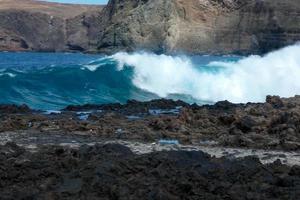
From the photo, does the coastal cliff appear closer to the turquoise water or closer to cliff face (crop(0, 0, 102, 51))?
cliff face (crop(0, 0, 102, 51))

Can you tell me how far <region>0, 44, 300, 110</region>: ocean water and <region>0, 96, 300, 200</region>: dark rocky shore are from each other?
8.37 m

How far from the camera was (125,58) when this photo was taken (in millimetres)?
32906

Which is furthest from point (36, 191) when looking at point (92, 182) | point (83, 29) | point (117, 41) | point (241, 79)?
point (83, 29)

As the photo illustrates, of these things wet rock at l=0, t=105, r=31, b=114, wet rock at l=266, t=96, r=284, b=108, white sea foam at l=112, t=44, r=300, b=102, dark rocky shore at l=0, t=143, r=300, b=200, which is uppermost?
dark rocky shore at l=0, t=143, r=300, b=200

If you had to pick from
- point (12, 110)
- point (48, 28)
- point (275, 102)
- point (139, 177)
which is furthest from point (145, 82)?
point (48, 28)

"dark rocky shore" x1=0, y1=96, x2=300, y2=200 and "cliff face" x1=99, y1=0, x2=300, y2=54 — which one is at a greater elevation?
"dark rocky shore" x1=0, y1=96, x2=300, y2=200

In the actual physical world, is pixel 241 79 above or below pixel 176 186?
below

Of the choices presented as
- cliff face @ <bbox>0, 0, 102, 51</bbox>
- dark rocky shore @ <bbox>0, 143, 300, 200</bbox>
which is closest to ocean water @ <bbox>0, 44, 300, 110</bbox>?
dark rocky shore @ <bbox>0, 143, 300, 200</bbox>

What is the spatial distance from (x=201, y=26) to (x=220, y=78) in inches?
2445

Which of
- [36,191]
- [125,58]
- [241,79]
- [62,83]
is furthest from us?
[125,58]

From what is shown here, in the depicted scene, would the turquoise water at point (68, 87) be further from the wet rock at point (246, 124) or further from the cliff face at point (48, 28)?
the cliff face at point (48, 28)

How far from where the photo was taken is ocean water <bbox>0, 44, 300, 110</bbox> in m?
24.3

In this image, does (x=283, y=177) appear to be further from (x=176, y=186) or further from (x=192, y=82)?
(x=192, y=82)

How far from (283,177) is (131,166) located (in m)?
1.58
